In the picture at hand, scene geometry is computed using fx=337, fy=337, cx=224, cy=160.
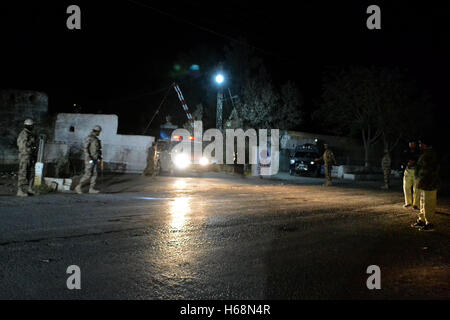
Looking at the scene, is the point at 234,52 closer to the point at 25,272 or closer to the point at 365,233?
the point at 365,233

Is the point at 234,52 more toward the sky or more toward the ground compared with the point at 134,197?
more toward the sky

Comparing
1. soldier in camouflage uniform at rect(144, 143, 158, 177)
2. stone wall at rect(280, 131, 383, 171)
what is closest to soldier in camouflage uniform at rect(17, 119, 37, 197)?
soldier in camouflage uniform at rect(144, 143, 158, 177)

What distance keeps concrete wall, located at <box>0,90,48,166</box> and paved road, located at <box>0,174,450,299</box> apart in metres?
10.9

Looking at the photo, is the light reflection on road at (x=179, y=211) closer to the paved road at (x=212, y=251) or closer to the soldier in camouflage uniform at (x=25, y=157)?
the paved road at (x=212, y=251)

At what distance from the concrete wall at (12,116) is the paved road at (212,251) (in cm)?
1089

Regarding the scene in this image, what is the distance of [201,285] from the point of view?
12.1 ft

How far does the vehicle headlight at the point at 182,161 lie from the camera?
19469 millimetres

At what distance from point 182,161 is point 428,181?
47.0 ft

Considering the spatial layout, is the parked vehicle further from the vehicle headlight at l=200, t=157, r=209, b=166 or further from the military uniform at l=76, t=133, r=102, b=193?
the military uniform at l=76, t=133, r=102, b=193

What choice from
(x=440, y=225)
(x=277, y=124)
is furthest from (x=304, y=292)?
(x=277, y=124)

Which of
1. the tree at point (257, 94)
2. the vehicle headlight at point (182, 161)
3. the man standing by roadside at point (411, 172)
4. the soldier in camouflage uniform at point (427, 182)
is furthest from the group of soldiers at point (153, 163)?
the soldier in camouflage uniform at point (427, 182)

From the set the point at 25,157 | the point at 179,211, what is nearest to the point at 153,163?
the point at 25,157

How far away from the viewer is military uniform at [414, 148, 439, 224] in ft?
22.6
